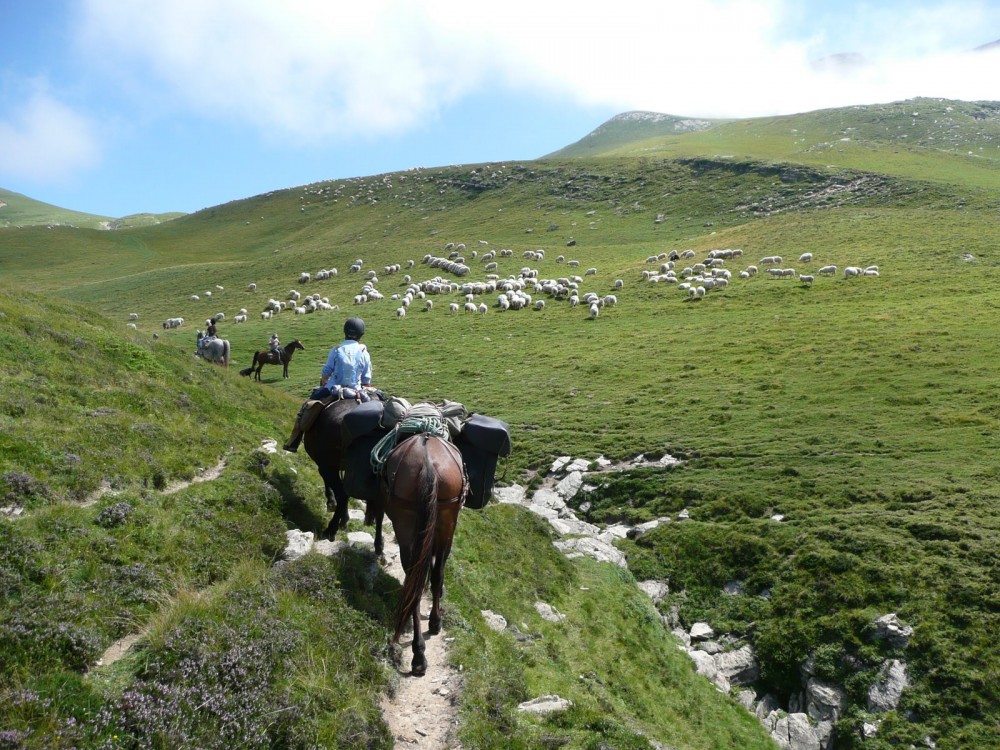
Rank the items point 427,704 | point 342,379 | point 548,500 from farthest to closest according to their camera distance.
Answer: point 548,500 → point 342,379 → point 427,704

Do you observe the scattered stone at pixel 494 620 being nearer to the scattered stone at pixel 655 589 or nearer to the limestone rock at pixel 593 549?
the limestone rock at pixel 593 549

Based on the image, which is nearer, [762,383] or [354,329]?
[354,329]

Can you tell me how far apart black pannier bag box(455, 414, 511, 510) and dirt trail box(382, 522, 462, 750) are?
94.4 inches

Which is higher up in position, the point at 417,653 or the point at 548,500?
the point at 417,653

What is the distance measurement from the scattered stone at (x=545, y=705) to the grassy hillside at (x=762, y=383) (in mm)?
316

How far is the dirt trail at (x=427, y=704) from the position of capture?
7.55m

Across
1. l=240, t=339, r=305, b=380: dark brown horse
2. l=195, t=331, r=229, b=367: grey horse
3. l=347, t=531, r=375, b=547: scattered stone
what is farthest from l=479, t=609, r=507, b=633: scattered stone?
l=240, t=339, r=305, b=380: dark brown horse

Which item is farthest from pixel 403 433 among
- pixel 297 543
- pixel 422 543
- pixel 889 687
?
pixel 889 687

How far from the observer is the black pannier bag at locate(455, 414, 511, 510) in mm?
10430

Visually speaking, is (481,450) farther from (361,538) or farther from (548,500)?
(548,500)

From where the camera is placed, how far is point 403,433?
9781 mm

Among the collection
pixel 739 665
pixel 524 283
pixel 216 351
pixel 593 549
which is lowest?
pixel 739 665

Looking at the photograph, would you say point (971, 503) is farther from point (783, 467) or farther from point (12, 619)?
point (12, 619)

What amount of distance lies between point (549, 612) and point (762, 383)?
22526 mm
